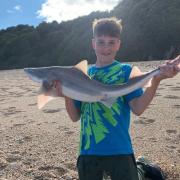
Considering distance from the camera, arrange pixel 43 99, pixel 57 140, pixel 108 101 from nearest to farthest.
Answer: pixel 108 101 < pixel 43 99 < pixel 57 140

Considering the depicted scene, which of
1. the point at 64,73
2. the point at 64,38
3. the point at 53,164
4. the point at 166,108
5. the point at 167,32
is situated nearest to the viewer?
the point at 64,73

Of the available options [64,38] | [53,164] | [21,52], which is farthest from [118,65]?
[21,52]

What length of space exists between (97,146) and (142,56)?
33502 millimetres

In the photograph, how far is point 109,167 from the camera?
371cm

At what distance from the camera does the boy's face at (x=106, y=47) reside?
3.80 m

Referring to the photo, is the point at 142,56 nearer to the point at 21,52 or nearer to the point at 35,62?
the point at 35,62

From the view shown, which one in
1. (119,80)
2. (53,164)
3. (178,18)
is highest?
(178,18)

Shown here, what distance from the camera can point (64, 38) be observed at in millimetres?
46125

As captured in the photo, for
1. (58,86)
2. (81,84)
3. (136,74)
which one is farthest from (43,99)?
(136,74)

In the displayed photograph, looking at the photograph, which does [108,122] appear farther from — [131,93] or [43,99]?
[43,99]

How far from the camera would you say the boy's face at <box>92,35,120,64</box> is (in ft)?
12.5

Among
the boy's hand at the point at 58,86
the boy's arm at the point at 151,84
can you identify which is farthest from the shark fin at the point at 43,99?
the boy's arm at the point at 151,84

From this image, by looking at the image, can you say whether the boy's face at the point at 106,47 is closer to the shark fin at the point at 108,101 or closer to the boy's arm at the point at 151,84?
the boy's arm at the point at 151,84

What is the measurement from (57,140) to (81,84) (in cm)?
396
